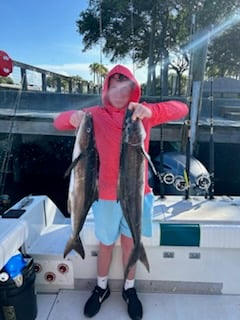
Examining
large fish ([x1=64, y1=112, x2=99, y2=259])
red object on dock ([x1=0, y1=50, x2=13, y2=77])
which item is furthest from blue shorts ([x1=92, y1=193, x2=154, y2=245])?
red object on dock ([x1=0, y1=50, x2=13, y2=77])

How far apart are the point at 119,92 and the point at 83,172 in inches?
19.0

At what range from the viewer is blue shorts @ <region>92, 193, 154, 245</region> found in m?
1.64

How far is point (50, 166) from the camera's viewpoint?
8734 mm

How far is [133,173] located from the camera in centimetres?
138

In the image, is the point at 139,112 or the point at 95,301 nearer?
the point at 139,112

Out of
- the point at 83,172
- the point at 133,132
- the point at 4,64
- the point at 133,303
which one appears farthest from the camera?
the point at 4,64

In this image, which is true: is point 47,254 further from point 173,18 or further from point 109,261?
point 173,18

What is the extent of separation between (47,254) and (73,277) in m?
0.24

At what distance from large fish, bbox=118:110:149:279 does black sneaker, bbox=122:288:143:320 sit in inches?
16.6

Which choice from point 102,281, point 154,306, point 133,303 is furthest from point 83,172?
point 154,306

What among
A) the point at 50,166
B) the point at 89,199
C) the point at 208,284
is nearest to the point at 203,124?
the point at 50,166

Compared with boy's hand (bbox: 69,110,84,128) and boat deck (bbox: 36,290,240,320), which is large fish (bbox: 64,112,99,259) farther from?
boat deck (bbox: 36,290,240,320)

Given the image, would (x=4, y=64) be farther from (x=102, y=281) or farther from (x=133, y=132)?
(x=102, y=281)

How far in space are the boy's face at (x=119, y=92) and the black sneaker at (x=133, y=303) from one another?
1123 mm
